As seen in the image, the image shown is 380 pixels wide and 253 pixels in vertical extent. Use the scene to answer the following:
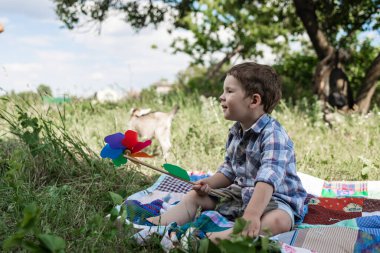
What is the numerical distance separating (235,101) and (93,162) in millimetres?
1064

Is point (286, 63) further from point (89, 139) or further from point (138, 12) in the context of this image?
point (89, 139)

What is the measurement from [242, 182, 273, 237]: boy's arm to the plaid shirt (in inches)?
1.1

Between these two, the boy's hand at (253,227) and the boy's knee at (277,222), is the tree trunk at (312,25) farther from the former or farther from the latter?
the boy's hand at (253,227)

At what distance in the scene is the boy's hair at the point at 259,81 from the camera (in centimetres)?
228

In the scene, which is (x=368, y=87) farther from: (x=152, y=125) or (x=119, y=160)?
(x=119, y=160)

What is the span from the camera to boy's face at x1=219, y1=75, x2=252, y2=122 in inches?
90.0

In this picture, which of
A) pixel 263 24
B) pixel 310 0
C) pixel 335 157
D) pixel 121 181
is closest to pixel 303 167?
pixel 335 157

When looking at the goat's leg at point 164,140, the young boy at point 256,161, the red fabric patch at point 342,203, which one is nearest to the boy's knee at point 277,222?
the young boy at point 256,161

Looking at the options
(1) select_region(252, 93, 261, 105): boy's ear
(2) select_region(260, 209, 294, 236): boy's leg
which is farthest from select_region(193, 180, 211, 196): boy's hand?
(1) select_region(252, 93, 261, 105): boy's ear

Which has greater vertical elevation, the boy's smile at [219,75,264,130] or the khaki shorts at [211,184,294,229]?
the boy's smile at [219,75,264,130]

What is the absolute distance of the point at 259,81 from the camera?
90.3 inches

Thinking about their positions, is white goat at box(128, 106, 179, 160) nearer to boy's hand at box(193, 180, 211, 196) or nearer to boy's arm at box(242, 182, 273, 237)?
boy's hand at box(193, 180, 211, 196)

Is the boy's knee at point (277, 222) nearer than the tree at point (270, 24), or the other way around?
the boy's knee at point (277, 222)

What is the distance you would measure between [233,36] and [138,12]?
5.68ft
